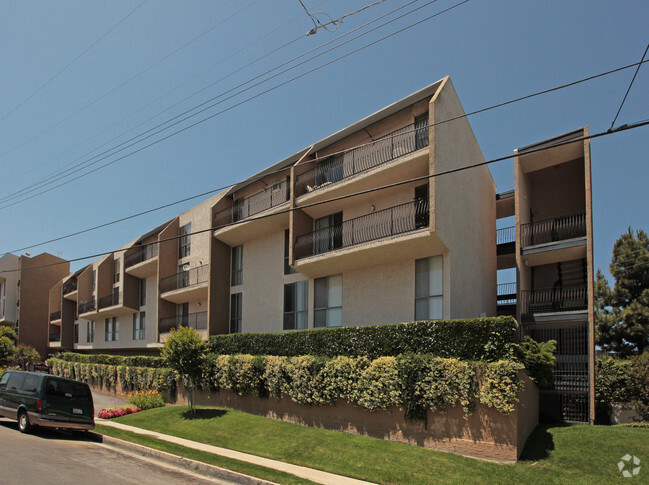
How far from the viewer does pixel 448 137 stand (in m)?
17.7

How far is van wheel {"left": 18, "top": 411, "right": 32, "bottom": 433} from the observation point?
14.3 meters

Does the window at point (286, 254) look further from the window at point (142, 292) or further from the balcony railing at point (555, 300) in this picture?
the window at point (142, 292)

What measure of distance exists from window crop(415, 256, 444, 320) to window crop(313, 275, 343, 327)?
366 centimetres

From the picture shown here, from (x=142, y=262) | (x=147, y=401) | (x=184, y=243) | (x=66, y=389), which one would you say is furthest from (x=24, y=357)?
(x=66, y=389)

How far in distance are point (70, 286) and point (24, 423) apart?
39.7m

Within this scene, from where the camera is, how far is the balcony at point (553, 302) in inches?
763

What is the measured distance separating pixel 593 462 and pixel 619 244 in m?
20.4

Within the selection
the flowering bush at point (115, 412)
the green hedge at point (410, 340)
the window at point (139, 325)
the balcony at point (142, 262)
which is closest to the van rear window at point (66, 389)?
the flowering bush at point (115, 412)

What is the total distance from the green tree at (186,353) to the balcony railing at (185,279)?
879cm

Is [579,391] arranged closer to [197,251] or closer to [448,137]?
[448,137]

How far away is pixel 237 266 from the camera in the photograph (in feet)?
86.0

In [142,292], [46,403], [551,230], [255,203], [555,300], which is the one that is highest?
[255,203]

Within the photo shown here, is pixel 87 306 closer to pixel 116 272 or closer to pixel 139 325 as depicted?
pixel 116 272

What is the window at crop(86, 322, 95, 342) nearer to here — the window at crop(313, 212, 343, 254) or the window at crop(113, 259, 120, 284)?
the window at crop(113, 259, 120, 284)
